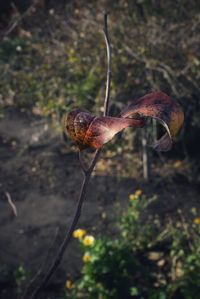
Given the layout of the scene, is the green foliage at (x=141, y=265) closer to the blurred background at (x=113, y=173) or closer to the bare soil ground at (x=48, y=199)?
the blurred background at (x=113, y=173)

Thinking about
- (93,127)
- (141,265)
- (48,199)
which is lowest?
(48,199)

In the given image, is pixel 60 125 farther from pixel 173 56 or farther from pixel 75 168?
pixel 173 56

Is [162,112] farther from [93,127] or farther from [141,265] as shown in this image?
[141,265]

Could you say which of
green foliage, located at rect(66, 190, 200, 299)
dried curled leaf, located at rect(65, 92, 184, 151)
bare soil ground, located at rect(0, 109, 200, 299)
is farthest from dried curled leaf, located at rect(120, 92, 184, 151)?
bare soil ground, located at rect(0, 109, 200, 299)

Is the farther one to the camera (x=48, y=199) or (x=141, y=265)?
(x=48, y=199)

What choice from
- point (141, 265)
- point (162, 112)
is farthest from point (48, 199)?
point (162, 112)

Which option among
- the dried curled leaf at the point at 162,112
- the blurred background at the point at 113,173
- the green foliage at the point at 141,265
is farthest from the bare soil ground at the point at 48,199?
the dried curled leaf at the point at 162,112

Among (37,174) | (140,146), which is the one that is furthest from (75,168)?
(140,146)

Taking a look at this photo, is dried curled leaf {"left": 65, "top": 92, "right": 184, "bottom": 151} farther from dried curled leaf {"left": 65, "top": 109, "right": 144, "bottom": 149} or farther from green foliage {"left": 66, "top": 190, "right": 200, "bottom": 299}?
green foliage {"left": 66, "top": 190, "right": 200, "bottom": 299}
